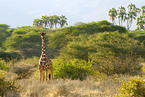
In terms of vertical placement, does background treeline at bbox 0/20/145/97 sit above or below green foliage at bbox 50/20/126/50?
below

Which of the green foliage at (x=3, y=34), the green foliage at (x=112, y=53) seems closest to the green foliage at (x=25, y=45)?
the green foliage at (x=3, y=34)

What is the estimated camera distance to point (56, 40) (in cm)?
2952

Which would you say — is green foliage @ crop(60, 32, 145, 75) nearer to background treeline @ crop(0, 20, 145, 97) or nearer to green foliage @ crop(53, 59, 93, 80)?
background treeline @ crop(0, 20, 145, 97)

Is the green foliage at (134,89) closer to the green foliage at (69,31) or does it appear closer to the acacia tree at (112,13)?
the green foliage at (69,31)

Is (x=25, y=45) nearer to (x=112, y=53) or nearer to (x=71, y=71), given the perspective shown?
(x=112, y=53)

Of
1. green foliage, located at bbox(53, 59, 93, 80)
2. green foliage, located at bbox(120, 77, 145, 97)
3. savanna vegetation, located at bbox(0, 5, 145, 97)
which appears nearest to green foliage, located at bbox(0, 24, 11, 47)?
savanna vegetation, located at bbox(0, 5, 145, 97)

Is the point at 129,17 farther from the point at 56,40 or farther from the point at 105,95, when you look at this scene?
the point at 105,95

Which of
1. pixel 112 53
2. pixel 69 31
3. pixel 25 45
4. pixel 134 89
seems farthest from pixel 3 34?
pixel 134 89

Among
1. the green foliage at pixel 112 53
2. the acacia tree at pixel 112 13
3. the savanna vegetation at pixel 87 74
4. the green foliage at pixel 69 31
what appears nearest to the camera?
the savanna vegetation at pixel 87 74

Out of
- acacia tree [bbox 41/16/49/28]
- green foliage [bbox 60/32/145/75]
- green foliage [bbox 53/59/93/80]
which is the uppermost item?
acacia tree [bbox 41/16/49/28]

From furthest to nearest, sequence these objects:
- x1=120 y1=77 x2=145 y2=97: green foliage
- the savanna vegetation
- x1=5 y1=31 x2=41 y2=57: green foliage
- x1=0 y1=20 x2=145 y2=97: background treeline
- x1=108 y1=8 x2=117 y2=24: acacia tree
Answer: x1=108 y1=8 x2=117 y2=24: acacia tree
x1=5 y1=31 x2=41 y2=57: green foliage
x1=0 y1=20 x2=145 y2=97: background treeline
the savanna vegetation
x1=120 y1=77 x2=145 y2=97: green foliage

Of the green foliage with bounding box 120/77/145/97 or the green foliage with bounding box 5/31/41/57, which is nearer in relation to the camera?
the green foliage with bounding box 120/77/145/97

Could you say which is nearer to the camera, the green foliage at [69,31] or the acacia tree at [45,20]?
the green foliage at [69,31]

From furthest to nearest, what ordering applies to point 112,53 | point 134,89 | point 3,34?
point 3,34 → point 112,53 → point 134,89
